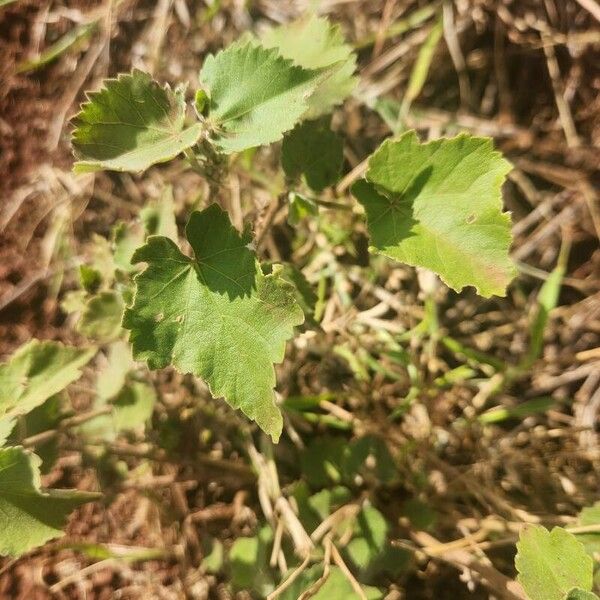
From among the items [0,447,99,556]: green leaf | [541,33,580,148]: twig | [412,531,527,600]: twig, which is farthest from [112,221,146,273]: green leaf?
[541,33,580,148]: twig

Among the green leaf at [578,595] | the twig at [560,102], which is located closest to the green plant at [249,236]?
the green leaf at [578,595]

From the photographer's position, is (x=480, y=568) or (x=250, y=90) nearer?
(x=250, y=90)

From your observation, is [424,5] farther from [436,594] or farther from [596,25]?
[436,594]

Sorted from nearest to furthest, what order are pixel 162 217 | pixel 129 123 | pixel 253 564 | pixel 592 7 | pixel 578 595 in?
pixel 578 595 → pixel 129 123 → pixel 162 217 → pixel 253 564 → pixel 592 7

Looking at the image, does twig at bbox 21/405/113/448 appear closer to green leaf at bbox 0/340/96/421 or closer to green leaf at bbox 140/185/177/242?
green leaf at bbox 0/340/96/421

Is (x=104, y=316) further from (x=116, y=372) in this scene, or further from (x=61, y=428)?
(x=61, y=428)

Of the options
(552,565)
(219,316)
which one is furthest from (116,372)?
(552,565)

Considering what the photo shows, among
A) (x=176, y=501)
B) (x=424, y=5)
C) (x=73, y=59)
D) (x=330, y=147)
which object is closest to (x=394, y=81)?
(x=424, y=5)

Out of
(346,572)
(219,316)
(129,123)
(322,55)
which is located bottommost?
(346,572)
